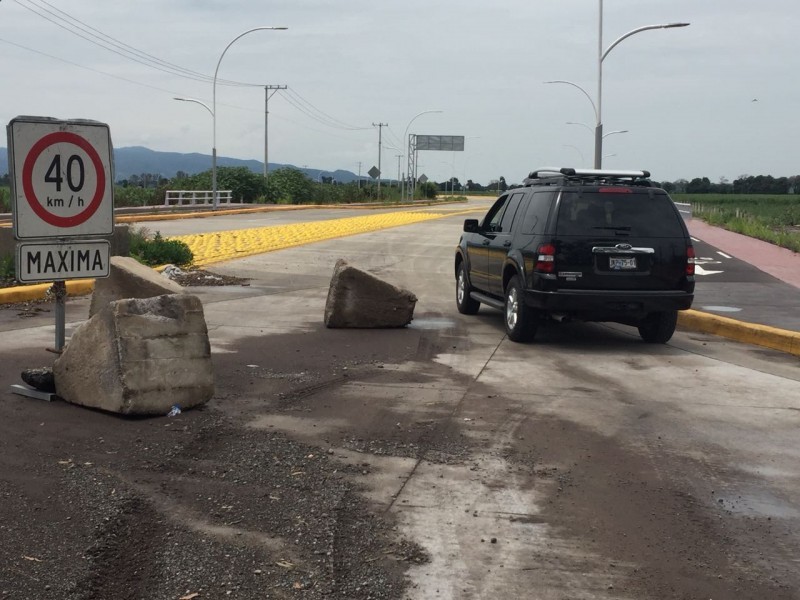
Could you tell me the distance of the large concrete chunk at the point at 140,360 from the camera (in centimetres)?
709

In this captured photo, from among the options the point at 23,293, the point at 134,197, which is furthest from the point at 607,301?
the point at 134,197

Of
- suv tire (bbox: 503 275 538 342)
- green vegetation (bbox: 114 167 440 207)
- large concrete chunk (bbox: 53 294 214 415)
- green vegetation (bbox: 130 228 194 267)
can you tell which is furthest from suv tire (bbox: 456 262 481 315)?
green vegetation (bbox: 114 167 440 207)

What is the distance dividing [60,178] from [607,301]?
6040 millimetres

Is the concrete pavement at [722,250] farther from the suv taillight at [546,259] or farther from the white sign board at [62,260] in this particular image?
the white sign board at [62,260]

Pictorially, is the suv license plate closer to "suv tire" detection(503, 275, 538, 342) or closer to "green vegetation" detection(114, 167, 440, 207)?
"suv tire" detection(503, 275, 538, 342)

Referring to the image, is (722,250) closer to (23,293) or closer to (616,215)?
(616,215)

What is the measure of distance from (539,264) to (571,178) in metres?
1.26

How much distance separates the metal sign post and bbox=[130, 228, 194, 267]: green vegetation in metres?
10.4

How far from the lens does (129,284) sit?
10.3m

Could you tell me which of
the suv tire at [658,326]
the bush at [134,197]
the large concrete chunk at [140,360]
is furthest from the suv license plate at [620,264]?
the bush at [134,197]

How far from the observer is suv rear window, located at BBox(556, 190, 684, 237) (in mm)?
11078

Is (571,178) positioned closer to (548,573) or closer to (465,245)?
(465,245)

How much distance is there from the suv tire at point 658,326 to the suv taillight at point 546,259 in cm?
160

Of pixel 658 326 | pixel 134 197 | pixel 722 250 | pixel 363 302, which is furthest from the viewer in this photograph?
pixel 134 197
